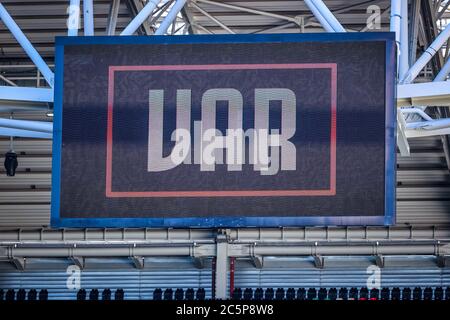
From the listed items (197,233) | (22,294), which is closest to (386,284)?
(197,233)

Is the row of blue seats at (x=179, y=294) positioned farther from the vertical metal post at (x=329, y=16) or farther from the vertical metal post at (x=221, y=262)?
the vertical metal post at (x=329, y=16)

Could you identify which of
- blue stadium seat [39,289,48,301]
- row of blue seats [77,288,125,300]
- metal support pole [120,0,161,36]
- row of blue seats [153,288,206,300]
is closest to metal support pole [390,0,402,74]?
metal support pole [120,0,161,36]

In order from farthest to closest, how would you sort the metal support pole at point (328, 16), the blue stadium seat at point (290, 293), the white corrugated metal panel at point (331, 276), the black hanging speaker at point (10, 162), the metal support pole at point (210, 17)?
the white corrugated metal panel at point (331, 276)
the blue stadium seat at point (290, 293)
the black hanging speaker at point (10, 162)
the metal support pole at point (210, 17)
the metal support pole at point (328, 16)

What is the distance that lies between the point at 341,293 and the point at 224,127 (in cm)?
1284

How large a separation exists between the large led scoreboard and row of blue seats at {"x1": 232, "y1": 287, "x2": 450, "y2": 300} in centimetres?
1202

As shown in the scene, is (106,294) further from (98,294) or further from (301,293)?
Answer: (301,293)

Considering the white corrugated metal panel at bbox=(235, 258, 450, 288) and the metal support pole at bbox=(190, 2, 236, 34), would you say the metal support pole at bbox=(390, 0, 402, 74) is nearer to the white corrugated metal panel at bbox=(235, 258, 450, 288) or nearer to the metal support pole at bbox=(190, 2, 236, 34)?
the metal support pole at bbox=(190, 2, 236, 34)

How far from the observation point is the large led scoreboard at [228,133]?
1397cm

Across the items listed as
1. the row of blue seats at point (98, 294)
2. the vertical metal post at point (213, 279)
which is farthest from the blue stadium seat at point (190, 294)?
the row of blue seats at point (98, 294)

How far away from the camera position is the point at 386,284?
87.3 feet

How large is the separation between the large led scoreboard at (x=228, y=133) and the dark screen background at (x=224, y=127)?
1 centimetres

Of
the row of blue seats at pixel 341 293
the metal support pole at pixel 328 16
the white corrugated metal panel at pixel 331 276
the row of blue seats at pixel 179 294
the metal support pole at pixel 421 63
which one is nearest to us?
the metal support pole at pixel 328 16

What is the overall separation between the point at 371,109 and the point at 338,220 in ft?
4.92
